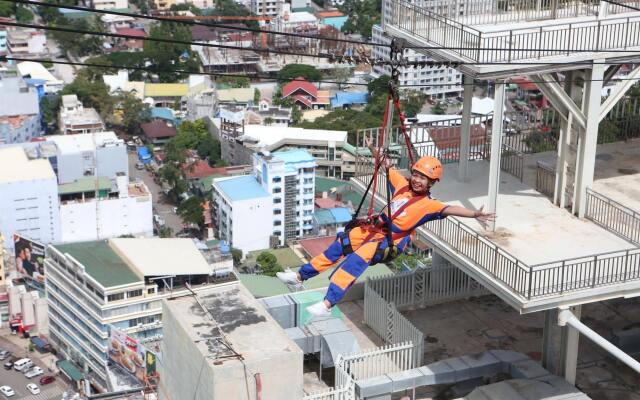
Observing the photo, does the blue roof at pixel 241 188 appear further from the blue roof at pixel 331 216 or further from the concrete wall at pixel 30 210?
the concrete wall at pixel 30 210

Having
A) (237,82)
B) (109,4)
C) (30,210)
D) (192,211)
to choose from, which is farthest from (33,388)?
(109,4)

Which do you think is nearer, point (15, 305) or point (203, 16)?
point (15, 305)

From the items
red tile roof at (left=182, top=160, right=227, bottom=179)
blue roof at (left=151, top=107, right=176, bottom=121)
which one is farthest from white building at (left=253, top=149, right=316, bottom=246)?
blue roof at (left=151, top=107, right=176, bottom=121)

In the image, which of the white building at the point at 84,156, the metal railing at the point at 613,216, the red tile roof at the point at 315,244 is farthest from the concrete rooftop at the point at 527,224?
the white building at the point at 84,156

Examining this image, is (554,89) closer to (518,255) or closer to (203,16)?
(518,255)

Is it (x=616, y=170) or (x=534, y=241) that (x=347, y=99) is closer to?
(x=616, y=170)

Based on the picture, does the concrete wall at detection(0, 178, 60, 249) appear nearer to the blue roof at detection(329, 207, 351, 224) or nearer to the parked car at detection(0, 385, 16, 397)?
the parked car at detection(0, 385, 16, 397)

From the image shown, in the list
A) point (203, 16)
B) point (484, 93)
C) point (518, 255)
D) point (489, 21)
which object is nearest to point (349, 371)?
point (518, 255)
